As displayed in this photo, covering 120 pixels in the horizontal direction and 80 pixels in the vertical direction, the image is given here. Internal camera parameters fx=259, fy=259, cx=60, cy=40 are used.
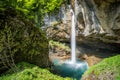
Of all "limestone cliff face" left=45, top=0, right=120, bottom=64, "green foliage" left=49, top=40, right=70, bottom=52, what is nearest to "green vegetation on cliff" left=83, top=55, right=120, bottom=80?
"limestone cliff face" left=45, top=0, right=120, bottom=64

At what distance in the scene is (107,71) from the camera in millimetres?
7281

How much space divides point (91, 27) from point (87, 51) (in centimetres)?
460

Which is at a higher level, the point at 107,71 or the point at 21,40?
the point at 21,40

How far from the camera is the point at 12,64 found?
881 centimetres

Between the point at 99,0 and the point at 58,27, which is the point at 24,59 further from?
the point at 58,27

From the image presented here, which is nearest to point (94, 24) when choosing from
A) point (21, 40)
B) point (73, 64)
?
point (21, 40)

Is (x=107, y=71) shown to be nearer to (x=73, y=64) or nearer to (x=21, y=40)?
(x=21, y=40)

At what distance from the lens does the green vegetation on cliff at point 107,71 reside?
23.4ft

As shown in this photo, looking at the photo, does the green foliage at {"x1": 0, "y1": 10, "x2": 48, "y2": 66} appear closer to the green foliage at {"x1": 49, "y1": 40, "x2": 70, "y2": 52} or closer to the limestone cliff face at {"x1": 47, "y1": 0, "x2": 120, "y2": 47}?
the limestone cliff face at {"x1": 47, "y1": 0, "x2": 120, "y2": 47}

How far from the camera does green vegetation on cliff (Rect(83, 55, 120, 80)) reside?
7.12 metres

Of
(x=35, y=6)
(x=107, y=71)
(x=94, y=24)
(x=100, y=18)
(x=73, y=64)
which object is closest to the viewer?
(x=107, y=71)

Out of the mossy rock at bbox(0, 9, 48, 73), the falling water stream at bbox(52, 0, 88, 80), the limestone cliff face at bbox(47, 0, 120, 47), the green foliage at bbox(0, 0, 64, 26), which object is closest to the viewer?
the mossy rock at bbox(0, 9, 48, 73)

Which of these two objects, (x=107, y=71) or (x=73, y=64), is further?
(x=73, y=64)

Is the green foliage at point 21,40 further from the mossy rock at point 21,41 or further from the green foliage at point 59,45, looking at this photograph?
the green foliage at point 59,45
